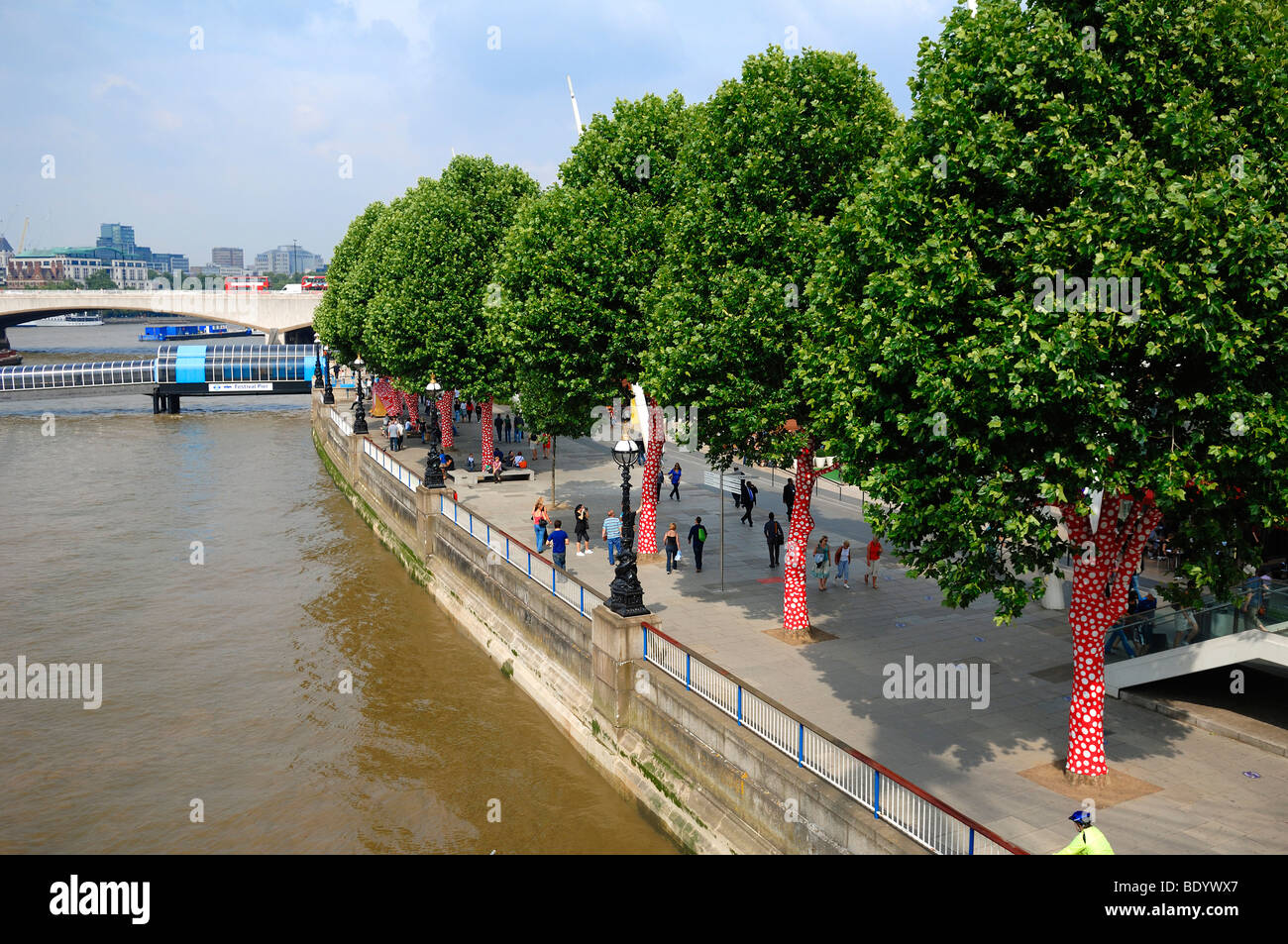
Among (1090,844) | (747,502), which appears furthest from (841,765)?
(747,502)

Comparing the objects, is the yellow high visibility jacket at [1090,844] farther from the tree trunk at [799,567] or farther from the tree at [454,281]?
the tree at [454,281]

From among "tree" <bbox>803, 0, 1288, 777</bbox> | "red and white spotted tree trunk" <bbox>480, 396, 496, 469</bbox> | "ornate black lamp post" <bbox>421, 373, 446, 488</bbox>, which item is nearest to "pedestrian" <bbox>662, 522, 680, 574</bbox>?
"ornate black lamp post" <bbox>421, 373, 446, 488</bbox>

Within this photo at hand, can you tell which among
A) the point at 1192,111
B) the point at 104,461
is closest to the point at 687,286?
the point at 1192,111

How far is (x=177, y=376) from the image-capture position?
257ft

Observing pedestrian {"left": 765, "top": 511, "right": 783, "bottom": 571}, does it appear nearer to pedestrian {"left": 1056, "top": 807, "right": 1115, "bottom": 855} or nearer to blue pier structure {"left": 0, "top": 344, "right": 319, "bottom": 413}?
pedestrian {"left": 1056, "top": 807, "right": 1115, "bottom": 855}

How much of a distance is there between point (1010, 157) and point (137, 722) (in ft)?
66.7

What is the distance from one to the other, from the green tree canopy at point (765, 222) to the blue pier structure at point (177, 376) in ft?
216

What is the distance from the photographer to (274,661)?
80.6ft

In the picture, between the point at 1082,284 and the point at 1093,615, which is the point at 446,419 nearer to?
the point at 1093,615

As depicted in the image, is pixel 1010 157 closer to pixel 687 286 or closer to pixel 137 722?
pixel 687 286

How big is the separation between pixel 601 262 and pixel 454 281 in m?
15.4

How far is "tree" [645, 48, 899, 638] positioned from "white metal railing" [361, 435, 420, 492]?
50.9 feet

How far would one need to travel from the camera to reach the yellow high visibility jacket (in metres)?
9.27

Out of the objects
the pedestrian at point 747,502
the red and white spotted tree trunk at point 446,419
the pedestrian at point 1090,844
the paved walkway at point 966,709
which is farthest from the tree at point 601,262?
the pedestrian at point 1090,844
